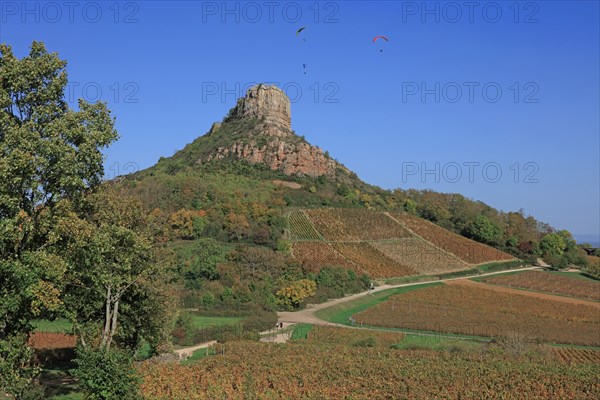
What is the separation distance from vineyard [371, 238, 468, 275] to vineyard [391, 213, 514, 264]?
11.0 feet

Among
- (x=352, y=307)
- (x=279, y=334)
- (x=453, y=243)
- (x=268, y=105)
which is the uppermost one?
(x=268, y=105)

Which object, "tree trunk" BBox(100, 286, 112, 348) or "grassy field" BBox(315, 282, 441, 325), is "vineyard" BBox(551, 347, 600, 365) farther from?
"tree trunk" BBox(100, 286, 112, 348)

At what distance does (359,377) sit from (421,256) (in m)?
57.7

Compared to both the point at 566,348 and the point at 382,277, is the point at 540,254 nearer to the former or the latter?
the point at 382,277

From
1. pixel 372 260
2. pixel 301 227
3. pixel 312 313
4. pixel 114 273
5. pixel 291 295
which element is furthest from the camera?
pixel 301 227

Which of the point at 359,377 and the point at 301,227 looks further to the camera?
the point at 301,227

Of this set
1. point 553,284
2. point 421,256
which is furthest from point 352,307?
point 553,284

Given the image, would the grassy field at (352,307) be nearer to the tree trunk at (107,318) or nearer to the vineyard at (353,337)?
the vineyard at (353,337)

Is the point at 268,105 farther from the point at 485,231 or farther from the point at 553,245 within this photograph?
the point at 553,245

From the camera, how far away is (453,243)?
9219cm

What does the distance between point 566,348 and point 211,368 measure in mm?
28876

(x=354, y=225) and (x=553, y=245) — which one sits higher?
(x=354, y=225)

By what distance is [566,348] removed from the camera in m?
40.8

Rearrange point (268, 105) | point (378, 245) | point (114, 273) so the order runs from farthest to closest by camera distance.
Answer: point (268, 105), point (378, 245), point (114, 273)
